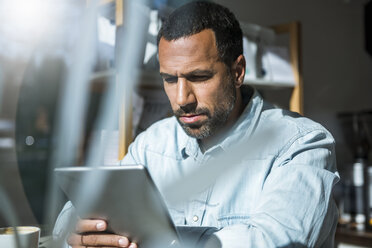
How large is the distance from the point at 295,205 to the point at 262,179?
7.2 inches

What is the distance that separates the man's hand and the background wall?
1439 millimetres

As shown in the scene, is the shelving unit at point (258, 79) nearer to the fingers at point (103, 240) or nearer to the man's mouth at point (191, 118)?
the man's mouth at point (191, 118)

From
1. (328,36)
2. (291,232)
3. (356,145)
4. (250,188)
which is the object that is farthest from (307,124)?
(328,36)

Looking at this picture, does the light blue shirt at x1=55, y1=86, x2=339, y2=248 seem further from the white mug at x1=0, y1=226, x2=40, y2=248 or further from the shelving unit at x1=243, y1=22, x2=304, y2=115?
the shelving unit at x1=243, y1=22, x2=304, y2=115

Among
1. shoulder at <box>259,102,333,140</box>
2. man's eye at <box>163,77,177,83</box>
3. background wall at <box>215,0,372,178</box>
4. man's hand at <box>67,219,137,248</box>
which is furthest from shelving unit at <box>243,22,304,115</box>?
man's hand at <box>67,219,137,248</box>

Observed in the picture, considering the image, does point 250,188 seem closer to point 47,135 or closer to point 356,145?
point 47,135

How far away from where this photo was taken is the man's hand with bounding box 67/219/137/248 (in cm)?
63

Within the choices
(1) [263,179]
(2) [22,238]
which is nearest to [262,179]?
(1) [263,179]

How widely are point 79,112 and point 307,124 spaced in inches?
30.8

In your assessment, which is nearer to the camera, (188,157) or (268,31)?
(188,157)

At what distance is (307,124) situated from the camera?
0.88m

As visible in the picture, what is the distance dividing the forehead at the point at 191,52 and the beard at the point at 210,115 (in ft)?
0.30

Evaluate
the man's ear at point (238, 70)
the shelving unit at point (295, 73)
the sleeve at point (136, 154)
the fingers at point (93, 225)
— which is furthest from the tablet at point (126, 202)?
the shelving unit at point (295, 73)

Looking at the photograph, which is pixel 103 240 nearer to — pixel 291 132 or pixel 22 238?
pixel 22 238
